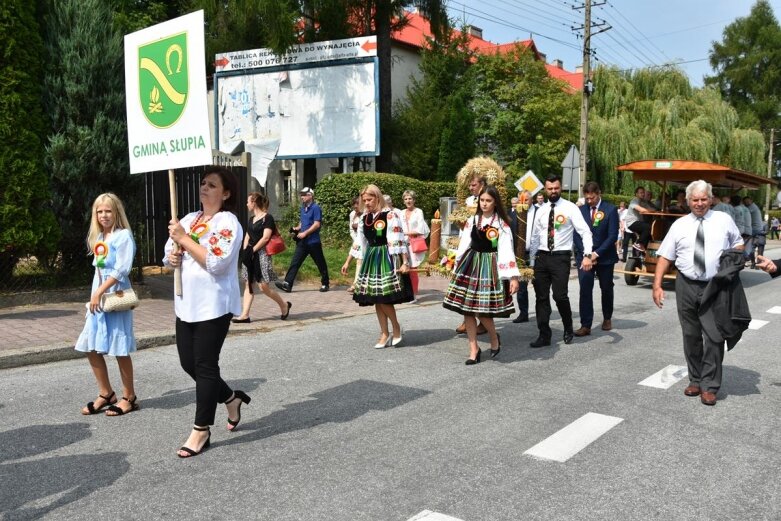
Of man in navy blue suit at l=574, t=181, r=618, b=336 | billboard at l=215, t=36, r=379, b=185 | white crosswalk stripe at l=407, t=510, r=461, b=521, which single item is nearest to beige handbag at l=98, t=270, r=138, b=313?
white crosswalk stripe at l=407, t=510, r=461, b=521

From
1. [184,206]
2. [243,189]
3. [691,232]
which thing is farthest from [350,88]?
[691,232]

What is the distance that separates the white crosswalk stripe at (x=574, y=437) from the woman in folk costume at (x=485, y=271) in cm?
197

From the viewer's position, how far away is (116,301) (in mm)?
5188

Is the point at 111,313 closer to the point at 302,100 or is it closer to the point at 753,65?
the point at 302,100

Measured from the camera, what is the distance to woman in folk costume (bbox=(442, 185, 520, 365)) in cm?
714

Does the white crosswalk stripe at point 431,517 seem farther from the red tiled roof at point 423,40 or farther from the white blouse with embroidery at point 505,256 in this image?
the red tiled roof at point 423,40

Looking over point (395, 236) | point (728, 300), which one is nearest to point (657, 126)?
point (395, 236)

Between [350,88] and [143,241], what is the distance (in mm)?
10104

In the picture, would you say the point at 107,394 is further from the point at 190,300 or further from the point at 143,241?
the point at 143,241

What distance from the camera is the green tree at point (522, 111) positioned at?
34688 millimetres

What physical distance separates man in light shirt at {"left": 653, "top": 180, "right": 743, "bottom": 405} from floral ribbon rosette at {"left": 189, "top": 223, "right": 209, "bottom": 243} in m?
3.84

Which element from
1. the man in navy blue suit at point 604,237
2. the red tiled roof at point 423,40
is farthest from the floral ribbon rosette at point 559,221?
the red tiled roof at point 423,40

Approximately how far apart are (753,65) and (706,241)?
62818mm

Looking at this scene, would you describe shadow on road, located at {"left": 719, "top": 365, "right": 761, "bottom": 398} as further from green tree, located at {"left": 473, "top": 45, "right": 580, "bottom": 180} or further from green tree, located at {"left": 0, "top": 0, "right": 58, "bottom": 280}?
green tree, located at {"left": 473, "top": 45, "right": 580, "bottom": 180}
